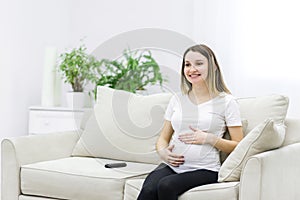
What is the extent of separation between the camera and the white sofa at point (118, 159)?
241cm

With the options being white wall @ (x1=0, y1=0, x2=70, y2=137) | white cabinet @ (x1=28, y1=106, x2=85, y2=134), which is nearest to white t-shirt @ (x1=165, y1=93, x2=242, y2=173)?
white cabinet @ (x1=28, y1=106, x2=85, y2=134)

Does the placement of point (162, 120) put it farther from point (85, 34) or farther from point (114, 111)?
point (85, 34)

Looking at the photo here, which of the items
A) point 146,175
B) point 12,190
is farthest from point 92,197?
point 12,190

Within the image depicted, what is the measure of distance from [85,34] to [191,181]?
7.69ft

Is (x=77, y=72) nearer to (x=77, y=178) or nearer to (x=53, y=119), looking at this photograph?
(x=53, y=119)

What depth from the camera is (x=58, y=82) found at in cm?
423

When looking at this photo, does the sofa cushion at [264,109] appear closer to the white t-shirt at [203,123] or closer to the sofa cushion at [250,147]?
the white t-shirt at [203,123]

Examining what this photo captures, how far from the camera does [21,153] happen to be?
310 centimetres

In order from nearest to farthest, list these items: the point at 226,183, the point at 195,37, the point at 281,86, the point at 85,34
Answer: the point at 226,183 < the point at 281,86 < the point at 195,37 < the point at 85,34

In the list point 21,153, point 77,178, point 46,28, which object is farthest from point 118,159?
point 46,28

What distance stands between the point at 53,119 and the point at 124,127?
3.20 ft

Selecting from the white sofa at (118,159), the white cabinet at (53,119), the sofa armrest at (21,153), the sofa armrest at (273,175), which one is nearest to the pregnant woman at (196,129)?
the white sofa at (118,159)

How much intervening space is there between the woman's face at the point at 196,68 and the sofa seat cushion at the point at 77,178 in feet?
1.78

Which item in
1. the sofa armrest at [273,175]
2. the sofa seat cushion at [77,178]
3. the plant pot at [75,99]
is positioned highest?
the plant pot at [75,99]
